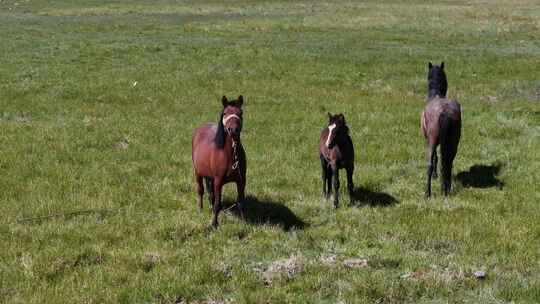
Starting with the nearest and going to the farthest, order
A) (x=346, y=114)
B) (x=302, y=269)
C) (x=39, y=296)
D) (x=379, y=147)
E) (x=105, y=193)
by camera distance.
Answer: (x=39, y=296), (x=302, y=269), (x=105, y=193), (x=379, y=147), (x=346, y=114)

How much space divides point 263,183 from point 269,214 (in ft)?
6.72

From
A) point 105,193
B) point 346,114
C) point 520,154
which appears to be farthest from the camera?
point 346,114

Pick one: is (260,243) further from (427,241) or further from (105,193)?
(105,193)

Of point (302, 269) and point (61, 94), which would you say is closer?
point (302, 269)

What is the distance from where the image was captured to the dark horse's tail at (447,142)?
1290cm

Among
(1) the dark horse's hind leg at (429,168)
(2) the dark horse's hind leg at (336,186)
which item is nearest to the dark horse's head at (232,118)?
(2) the dark horse's hind leg at (336,186)

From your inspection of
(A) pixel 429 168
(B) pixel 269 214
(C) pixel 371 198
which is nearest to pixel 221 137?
(B) pixel 269 214

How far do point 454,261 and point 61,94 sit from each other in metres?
19.8

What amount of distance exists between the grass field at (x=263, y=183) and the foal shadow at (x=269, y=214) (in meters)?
0.06

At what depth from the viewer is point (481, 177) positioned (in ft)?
47.4

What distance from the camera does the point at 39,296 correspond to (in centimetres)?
821

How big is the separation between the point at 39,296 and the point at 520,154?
12.8m

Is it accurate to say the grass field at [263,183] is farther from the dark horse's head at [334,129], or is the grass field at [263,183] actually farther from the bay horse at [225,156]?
the dark horse's head at [334,129]

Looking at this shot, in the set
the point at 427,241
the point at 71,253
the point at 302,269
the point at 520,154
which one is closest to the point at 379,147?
the point at 520,154
